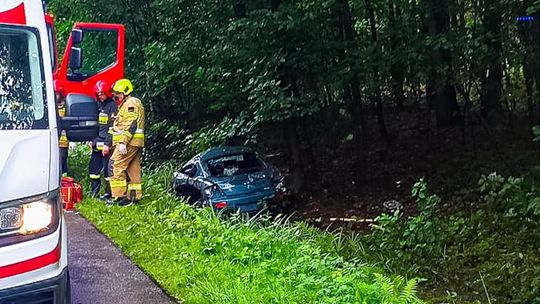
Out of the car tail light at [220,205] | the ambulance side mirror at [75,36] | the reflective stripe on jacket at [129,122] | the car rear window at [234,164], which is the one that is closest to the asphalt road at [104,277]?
the reflective stripe on jacket at [129,122]

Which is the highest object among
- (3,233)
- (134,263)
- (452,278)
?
(3,233)

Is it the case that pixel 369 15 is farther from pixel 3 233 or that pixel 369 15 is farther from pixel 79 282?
pixel 3 233

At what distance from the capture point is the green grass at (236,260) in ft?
16.4

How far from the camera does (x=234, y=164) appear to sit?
13.0 meters

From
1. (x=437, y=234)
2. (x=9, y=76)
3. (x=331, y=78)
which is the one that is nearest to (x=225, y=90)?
(x=331, y=78)

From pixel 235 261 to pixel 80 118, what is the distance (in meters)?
2.21

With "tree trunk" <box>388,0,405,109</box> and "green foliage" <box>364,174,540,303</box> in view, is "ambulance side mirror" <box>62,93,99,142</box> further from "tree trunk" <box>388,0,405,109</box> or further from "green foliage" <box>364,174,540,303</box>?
"tree trunk" <box>388,0,405,109</box>

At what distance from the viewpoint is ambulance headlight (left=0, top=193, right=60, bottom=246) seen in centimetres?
369

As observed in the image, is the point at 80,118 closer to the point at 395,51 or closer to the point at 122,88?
the point at 122,88

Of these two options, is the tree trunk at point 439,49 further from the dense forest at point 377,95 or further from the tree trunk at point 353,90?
the tree trunk at point 353,90

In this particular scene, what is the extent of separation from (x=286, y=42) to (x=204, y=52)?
2.46 meters

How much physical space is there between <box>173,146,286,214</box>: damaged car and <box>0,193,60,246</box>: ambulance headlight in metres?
8.03

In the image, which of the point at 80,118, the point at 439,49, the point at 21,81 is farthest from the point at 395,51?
the point at 21,81

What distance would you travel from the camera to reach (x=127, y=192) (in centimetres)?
1009
